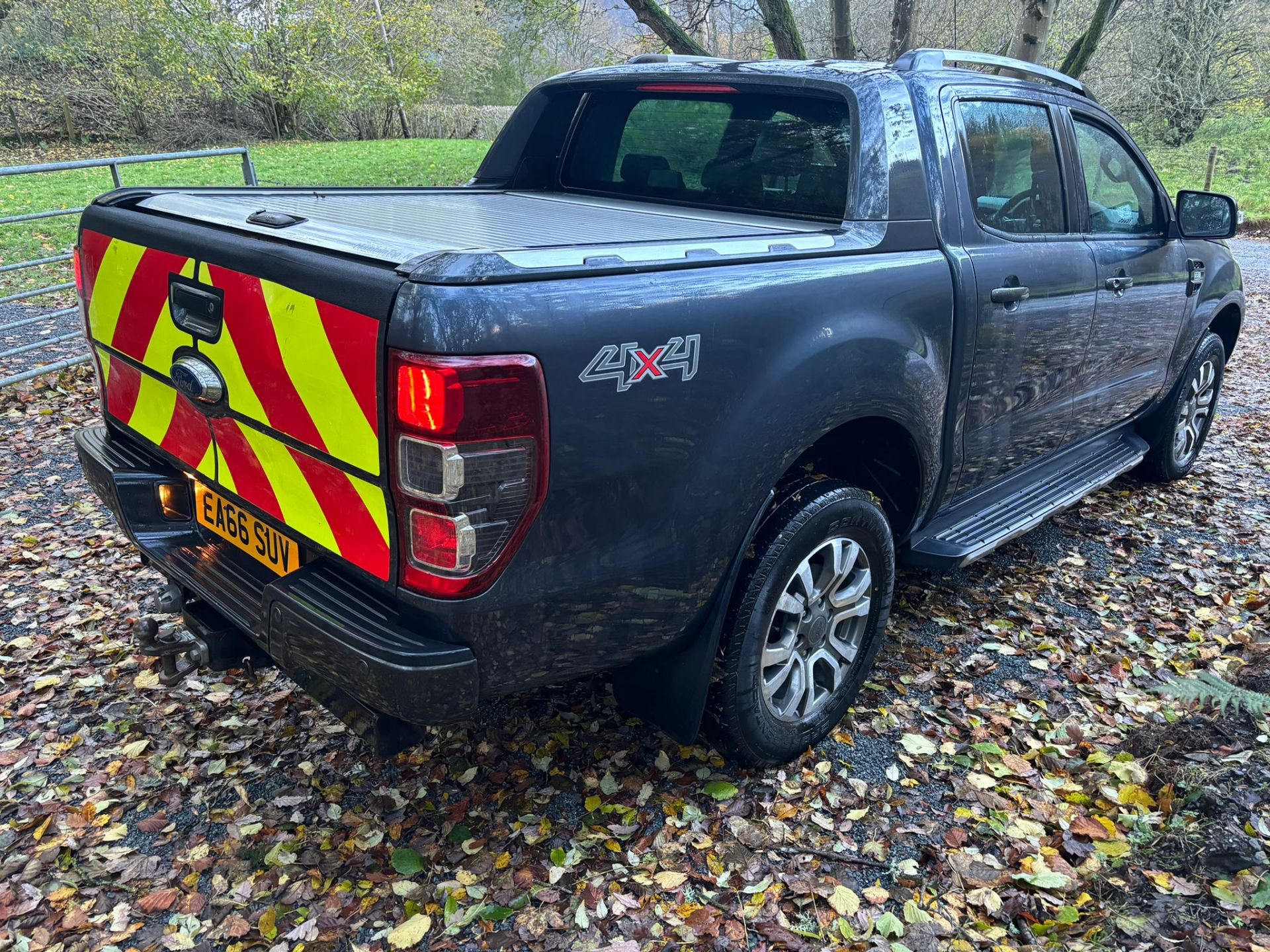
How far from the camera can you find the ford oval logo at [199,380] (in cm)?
239

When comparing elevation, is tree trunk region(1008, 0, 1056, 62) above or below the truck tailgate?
above

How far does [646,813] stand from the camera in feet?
9.14

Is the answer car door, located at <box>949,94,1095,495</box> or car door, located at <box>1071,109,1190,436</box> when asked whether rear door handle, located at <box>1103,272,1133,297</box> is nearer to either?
car door, located at <box>1071,109,1190,436</box>

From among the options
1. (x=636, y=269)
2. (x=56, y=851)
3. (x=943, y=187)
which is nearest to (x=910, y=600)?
(x=943, y=187)

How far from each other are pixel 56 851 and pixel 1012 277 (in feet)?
11.3

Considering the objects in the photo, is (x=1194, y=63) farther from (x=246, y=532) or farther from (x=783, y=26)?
(x=246, y=532)

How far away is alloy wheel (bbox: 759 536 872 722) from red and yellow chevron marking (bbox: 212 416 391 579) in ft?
3.76

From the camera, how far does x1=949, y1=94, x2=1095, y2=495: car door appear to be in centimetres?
322

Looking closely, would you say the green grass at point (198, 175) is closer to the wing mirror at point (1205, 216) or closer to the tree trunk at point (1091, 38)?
the wing mirror at point (1205, 216)

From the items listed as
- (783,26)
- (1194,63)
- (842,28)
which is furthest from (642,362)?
(1194,63)

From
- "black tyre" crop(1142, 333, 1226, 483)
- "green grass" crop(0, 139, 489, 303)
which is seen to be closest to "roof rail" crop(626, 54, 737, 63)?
"black tyre" crop(1142, 333, 1226, 483)

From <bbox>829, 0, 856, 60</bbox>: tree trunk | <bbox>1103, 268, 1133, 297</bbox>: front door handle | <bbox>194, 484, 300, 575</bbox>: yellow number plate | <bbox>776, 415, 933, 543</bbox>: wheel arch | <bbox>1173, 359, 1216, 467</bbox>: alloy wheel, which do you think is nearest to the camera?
<bbox>194, 484, 300, 575</bbox>: yellow number plate

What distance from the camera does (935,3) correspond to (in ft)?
63.6

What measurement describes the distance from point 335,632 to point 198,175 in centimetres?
1783
